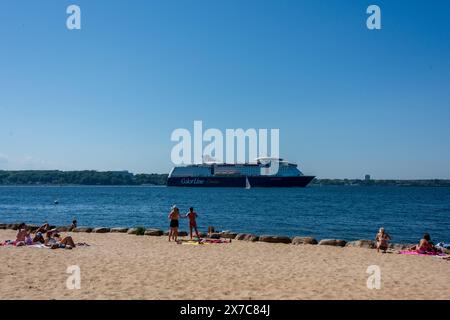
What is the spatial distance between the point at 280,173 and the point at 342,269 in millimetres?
103320

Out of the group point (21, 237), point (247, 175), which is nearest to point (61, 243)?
point (21, 237)

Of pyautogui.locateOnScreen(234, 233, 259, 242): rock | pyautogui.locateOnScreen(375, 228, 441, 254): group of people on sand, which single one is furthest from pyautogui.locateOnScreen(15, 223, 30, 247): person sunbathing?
pyautogui.locateOnScreen(375, 228, 441, 254): group of people on sand

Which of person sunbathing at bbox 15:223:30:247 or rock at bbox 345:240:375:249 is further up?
person sunbathing at bbox 15:223:30:247

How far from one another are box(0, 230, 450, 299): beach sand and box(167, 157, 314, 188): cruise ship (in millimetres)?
98076

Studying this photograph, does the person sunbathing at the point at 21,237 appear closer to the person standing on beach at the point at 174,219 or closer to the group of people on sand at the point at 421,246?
the person standing on beach at the point at 174,219

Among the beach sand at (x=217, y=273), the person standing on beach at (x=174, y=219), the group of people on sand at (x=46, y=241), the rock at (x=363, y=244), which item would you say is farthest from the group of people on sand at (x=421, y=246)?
the group of people on sand at (x=46, y=241)

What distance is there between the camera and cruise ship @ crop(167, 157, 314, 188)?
113500 mm

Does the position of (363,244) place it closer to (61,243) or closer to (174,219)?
(174,219)

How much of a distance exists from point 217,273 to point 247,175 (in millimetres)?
103490

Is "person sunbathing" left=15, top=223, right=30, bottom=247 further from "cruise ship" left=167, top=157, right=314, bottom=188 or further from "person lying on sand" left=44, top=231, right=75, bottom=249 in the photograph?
"cruise ship" left=167, top=157, right=314, bottom=188

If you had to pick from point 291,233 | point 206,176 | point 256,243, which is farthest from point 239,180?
point 256,243

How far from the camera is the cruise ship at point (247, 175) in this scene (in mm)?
113500

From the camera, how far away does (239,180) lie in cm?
11438
